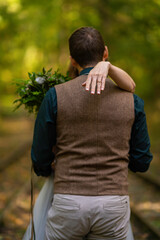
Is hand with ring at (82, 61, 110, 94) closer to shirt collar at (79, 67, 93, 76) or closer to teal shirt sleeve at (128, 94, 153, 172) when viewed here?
shirt collar at (79, 67, 93, 76)

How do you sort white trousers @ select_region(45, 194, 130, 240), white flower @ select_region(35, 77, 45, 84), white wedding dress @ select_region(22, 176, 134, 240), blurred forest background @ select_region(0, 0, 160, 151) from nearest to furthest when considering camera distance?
white trousers @ select_region(45, 194, 130, 240) → white wedding dress @ select_region(22, 176, 134, 240) → white flower @ select_region(35, 77, 45, 84) → blurred forest background @ select_region(0, 0, 160, 151)

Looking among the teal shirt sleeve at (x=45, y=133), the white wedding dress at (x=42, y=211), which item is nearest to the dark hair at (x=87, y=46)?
the teal shirt sleeve at (x=45, y=133)

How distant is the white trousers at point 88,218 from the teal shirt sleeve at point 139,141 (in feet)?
0.98

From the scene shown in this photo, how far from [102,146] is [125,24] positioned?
9.83 meters

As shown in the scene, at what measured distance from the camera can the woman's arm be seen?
6.64 feet

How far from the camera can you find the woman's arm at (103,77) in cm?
202

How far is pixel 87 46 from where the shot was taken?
222 cm

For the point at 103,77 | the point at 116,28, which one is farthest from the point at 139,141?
the point at 116,28

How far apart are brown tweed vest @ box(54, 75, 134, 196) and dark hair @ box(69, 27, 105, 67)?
23cm

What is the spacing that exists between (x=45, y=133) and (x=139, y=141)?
0.67m

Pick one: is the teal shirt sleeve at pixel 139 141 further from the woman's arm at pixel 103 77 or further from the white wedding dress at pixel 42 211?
the white wedding dress at pixel 42 211

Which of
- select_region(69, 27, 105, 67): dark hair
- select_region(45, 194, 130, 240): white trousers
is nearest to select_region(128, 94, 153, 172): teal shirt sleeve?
select_region(45, 194, 130, 240): white trousers

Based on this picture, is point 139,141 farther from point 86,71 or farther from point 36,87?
point 36,87

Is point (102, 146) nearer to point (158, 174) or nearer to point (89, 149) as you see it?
point (89, 149)
